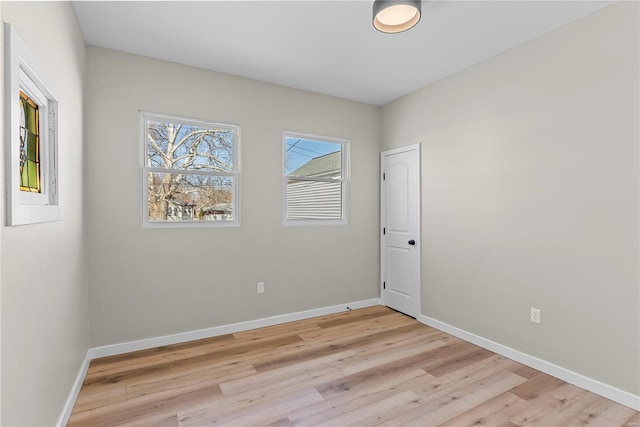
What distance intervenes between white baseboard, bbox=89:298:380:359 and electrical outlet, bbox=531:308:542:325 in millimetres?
2019

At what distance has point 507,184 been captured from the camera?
2.83 meters

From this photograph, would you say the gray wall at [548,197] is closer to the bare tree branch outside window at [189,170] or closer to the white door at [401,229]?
the white door at [401,229]

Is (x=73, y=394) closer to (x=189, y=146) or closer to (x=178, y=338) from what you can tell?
(x=178, y=338)

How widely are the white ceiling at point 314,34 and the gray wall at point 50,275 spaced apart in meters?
0.44

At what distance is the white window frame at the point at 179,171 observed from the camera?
2938 millimetres

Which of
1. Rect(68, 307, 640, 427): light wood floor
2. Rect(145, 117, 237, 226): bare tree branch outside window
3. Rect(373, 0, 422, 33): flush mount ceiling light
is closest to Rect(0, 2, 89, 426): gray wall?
Rect(68, 307, 640, 427): light wood floor

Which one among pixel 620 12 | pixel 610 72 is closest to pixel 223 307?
pixel 610 72

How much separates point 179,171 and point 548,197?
336 cm

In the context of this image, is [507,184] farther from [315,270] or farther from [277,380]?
[277,380]

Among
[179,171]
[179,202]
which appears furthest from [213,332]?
[179,171]

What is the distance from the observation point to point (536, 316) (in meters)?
2.62

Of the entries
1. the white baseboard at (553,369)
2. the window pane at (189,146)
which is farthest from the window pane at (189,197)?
the white baseboard at (553,369)

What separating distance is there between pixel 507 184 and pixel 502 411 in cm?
184

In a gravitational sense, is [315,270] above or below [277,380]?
above
